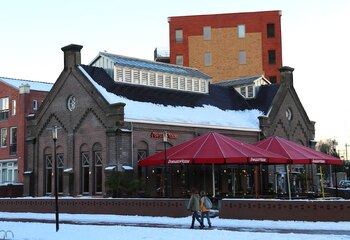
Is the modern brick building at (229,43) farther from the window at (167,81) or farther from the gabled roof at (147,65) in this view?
the window at (167,81)

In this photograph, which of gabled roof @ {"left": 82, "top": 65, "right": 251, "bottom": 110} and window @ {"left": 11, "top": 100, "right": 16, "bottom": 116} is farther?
window @ {"left": 11, "top": 100, "right": 16, "bottom": 116}

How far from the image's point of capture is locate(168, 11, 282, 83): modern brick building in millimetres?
78625

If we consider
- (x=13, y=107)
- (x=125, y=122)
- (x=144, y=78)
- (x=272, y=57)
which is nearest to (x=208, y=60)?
(x=272, y=57)

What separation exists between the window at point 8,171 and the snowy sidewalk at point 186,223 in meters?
26.8

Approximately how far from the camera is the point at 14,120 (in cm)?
6181

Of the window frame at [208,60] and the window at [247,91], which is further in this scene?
the window frame at [208,60]

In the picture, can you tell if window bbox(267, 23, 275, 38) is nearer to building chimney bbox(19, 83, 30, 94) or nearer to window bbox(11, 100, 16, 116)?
building chimney bbox(19, 83, 30, 94)

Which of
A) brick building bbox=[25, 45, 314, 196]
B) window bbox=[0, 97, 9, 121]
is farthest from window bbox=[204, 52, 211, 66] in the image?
brick building bbox=[25, 45, 314, 196]

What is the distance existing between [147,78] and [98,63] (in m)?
3.94

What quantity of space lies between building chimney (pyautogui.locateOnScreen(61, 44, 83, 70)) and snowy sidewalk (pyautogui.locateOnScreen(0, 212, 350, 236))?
13.0 m

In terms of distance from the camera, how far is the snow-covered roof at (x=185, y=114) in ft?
132

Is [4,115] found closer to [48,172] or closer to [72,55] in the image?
[48,172]

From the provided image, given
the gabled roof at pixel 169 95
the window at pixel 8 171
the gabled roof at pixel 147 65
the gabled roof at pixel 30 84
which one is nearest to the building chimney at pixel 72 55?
the gabled roof at pixel 169 95

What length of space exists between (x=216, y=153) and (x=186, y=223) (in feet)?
25.0
